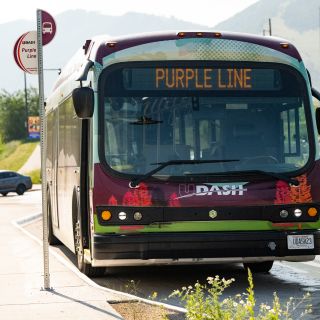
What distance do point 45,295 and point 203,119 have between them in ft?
9.17

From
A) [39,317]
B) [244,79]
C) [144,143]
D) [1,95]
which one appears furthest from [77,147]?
[1,95]

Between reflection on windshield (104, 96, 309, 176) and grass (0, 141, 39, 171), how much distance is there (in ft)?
334

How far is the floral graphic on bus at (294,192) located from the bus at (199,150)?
0.5 inches

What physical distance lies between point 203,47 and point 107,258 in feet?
9.09

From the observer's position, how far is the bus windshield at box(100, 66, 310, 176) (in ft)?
37.6

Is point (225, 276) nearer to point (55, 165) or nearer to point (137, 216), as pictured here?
point (137, 216)

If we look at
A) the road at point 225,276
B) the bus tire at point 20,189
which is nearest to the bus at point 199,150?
the road at point 225,276

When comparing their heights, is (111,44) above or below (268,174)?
above

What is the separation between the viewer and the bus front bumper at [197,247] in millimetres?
11211

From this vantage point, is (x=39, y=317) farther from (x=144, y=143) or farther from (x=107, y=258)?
(x=144, y=143)

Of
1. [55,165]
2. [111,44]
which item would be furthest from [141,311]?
[55,165]

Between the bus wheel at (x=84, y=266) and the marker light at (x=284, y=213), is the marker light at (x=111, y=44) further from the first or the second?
the marker light at (x=284, y=213)

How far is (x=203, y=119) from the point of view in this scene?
37.9 feet

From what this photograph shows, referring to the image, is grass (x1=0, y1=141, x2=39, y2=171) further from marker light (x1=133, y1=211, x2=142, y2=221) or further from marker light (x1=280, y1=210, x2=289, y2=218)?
marker light (x1=280, y1=210, x2=289, y2=218)
